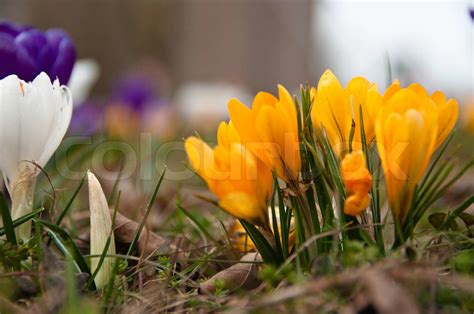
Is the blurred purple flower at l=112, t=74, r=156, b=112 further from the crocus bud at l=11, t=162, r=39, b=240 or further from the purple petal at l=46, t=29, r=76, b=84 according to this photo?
the crocus bud at l=11, t=162, r=39, b=240

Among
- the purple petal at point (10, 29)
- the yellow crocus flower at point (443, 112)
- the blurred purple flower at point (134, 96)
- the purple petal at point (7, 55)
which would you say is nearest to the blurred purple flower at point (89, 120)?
the blurred purple flower at point (134, 96)

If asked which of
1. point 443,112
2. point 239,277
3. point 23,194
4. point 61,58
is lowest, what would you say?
point 239,277

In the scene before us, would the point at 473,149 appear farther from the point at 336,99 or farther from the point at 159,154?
the point at 336,99

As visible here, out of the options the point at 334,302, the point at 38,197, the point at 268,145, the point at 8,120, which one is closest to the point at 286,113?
the point at 268,145

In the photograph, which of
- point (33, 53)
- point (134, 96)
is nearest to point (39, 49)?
point (33, 53)

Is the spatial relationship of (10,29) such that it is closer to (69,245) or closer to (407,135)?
(69,245)

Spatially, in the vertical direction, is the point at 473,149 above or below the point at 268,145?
below

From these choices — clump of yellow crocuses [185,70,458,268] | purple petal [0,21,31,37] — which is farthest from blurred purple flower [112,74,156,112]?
clump of yellow crocuses [185,70,458,268]
